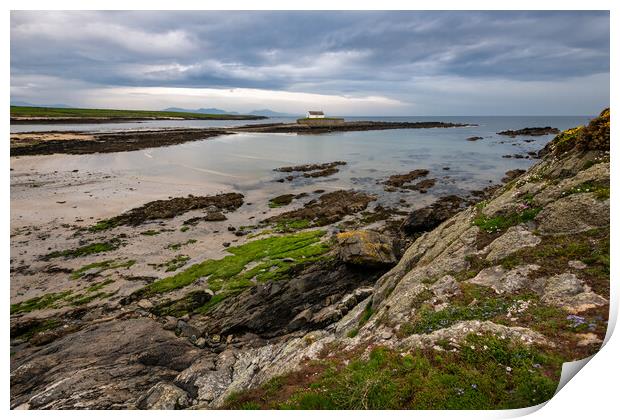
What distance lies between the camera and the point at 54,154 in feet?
239

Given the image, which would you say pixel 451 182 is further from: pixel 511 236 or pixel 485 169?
pixel 511 236

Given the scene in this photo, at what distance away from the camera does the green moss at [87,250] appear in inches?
1086

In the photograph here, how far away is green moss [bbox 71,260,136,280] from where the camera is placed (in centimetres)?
2467

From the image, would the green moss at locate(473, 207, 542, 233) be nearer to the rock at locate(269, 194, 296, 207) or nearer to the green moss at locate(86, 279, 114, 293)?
the green moss at locate(86, 279, 114, 293)

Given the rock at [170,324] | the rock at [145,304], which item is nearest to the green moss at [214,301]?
the rock at [170,324]

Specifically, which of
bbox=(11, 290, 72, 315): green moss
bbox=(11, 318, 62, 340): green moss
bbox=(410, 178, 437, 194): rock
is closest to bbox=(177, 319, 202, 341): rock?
bbox=(11, 318, 62, 340): green moss

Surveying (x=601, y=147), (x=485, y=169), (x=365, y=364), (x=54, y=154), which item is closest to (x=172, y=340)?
(x=365, y=364)

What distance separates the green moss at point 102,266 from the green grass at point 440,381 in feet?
70.8

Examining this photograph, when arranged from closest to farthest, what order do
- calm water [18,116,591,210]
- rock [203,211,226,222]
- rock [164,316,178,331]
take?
rock [164,316,178,331], rock [203,211,226,222], calm water [18,116,591,210]

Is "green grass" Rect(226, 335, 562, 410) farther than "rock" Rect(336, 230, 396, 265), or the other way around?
"rock" Rect(336, 230, 396, 265)

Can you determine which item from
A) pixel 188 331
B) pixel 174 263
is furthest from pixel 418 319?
pixel 174 263

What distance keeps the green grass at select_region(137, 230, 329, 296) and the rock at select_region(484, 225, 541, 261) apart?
1340 centimetres

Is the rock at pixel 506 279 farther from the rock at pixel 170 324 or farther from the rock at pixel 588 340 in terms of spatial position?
the rock at pixel 170 324

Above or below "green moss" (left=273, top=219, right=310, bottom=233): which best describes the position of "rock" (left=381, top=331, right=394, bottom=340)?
above
